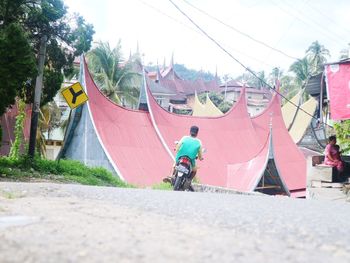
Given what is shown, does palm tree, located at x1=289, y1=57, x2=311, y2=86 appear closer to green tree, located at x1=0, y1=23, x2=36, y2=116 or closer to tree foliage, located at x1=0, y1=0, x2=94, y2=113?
tree foliage, located at x1=0, y1=0, x2=94, y2=113

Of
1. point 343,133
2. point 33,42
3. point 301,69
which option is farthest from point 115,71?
point 343,133

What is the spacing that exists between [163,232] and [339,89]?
8012 mm

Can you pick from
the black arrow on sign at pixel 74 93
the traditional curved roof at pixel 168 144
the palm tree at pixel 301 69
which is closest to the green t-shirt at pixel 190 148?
the black arrow on sign at pixel 74 93

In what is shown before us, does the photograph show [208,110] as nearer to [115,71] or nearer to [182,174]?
[115,71]

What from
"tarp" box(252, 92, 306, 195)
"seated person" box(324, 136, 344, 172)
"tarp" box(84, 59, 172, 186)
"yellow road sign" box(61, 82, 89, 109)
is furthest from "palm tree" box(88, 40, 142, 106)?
"seated person" box(324, 136, 344, 172)

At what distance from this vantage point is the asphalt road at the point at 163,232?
8.97 ft

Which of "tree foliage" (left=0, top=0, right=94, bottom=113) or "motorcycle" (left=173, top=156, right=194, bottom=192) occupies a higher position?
"tree foliage" (left=0, top=0, right=94, bottom=113)

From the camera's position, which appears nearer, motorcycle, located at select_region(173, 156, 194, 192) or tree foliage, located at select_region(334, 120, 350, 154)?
motorcycle, located at select_region(173, 156, 194, 192)

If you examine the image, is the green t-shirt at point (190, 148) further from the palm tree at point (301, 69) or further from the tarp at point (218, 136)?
the palm tree at point (301, 69)

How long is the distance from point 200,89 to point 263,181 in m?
49.0

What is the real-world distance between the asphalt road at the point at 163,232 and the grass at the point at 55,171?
7.26 meters

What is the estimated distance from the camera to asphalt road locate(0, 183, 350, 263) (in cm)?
273

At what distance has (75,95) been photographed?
42.8 feet

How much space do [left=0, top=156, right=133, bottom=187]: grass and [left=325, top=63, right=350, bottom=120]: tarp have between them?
646 cm
